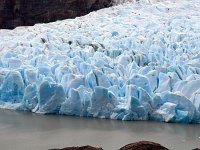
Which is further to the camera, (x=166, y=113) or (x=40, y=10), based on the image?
(x=40, y=10)

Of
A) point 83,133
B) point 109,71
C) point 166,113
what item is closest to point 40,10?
point 109,71

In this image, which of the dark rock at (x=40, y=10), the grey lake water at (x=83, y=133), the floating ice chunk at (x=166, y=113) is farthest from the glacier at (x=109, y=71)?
the dark rock at (x=40, y=10)

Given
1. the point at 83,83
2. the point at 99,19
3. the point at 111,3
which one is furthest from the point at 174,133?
the point at 111,3

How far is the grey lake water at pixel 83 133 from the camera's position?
4.70 m

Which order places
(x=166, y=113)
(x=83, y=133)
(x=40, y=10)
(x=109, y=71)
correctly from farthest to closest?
(x=40, y=10), (x=109, y=71), (x=166, y=113), (x=83, y=133)

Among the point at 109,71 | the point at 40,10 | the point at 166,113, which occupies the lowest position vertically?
the point at 166,113

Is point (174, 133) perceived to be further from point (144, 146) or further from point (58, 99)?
point (144, 146)

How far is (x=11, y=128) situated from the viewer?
5414 mm

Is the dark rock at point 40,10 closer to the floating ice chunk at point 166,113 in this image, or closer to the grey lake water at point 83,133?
the grey lake water at point 83,133

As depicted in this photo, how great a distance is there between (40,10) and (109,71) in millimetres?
5964

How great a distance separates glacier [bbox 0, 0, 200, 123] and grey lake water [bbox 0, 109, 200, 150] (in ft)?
0.67

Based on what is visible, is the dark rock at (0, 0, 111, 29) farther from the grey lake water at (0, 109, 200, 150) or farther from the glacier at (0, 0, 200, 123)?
the grey lake water at (0, 109, 200, 150)

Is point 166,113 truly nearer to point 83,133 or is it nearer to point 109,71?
point 83,133

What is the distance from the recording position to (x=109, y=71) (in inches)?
257
